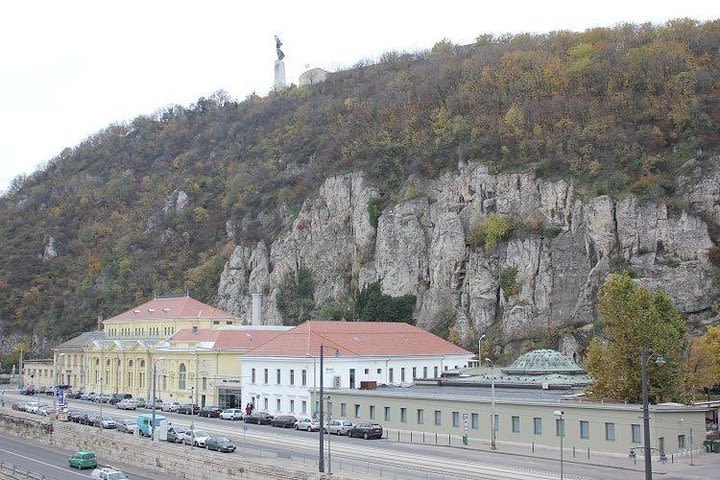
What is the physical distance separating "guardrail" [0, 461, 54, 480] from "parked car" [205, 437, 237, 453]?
321 inches

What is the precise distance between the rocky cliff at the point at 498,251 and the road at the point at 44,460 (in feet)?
151

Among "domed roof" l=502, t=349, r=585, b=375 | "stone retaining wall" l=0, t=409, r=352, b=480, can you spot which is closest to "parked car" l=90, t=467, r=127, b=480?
"stone retaining wall" l=0, t=409, r=352, b=480

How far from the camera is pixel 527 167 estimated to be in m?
96.1

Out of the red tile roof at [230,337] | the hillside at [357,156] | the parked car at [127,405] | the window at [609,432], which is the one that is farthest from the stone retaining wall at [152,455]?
the hillside at [357,156]

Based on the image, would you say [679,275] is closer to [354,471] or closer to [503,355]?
[503,355]

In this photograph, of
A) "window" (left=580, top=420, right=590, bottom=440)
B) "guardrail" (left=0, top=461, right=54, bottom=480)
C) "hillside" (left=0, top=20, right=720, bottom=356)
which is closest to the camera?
"guardrail" (left=0, top=461, right=54, bottom=480)

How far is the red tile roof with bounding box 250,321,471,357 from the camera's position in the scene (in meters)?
66.7

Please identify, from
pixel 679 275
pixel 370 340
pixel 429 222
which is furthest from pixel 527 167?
pixel 370 340

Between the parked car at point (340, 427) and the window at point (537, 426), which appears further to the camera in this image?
the parked car at point (340, 427)

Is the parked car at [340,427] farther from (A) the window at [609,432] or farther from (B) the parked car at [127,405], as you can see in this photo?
(B) the parked car at [127,405]

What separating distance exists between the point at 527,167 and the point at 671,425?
183 feet

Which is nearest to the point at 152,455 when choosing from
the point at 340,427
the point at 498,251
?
the point at 340,427

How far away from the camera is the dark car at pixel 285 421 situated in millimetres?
→ 59188

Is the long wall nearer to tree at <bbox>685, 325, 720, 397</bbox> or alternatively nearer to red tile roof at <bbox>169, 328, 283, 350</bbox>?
tree at <bbox>685, 325, 720, 397</bbox>
